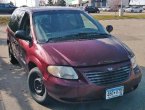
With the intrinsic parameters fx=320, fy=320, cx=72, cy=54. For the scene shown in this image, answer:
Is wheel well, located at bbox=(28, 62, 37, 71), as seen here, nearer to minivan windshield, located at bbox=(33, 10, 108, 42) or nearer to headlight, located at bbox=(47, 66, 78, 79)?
minivan windshield, located at bbox=(33, 10, 108, 42)

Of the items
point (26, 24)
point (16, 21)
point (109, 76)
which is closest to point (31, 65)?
point (26, 24)

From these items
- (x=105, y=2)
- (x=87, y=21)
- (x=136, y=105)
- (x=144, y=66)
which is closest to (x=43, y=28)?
(x=87, y=21)

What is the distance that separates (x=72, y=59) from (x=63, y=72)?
26 cm

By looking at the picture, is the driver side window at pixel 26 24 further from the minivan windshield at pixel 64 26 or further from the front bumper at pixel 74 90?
the front bumper at pixel 74 90

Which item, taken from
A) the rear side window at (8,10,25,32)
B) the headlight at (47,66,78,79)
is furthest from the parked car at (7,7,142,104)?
the rear side window at (8,10,25,32)

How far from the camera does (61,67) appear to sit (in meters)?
5.17

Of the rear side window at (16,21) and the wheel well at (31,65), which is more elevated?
the rear side window at (16,21)

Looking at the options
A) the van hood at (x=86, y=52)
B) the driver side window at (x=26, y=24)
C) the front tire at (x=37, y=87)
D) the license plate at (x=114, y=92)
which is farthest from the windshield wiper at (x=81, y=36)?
the license plate at (x=114, y=92)

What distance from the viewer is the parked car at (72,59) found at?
16.7ft

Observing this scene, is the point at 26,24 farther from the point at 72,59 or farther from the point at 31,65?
the point at 72,59

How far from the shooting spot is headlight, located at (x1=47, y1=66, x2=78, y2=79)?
5.09 meters

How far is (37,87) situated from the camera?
5918mm

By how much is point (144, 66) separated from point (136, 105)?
9.84ft

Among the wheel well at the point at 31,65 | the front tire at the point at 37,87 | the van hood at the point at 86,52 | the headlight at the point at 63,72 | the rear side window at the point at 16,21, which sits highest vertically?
the rear side window at the point at 16,21
